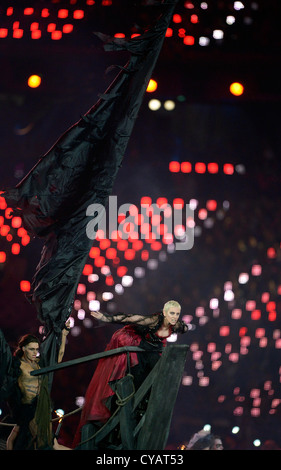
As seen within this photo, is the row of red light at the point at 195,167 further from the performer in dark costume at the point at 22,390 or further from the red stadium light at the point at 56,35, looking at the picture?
the performer in dark costume at the point at 22,390

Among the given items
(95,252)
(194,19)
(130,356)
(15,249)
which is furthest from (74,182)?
(194,19)

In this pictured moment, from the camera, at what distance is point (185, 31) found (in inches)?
274

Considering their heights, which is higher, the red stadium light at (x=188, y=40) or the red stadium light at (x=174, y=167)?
the red stadium light at (x=188, y=40)

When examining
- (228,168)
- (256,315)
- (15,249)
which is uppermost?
(228,168)

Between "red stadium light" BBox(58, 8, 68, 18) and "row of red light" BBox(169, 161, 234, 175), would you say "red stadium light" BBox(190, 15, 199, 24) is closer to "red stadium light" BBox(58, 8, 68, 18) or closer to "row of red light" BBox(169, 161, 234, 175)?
"red stadium light" BBox(58, 8, 68, 18)

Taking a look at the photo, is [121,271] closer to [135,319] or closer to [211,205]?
[211,205]

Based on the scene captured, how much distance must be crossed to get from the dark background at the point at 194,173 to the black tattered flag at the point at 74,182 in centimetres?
221

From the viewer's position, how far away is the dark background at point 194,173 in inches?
273

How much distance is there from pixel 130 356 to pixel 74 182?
60.2 inches

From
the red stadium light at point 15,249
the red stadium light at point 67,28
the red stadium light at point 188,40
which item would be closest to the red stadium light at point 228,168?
the red stadium light at point 188,40

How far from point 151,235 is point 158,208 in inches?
13.6

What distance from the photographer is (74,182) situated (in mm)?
4809
